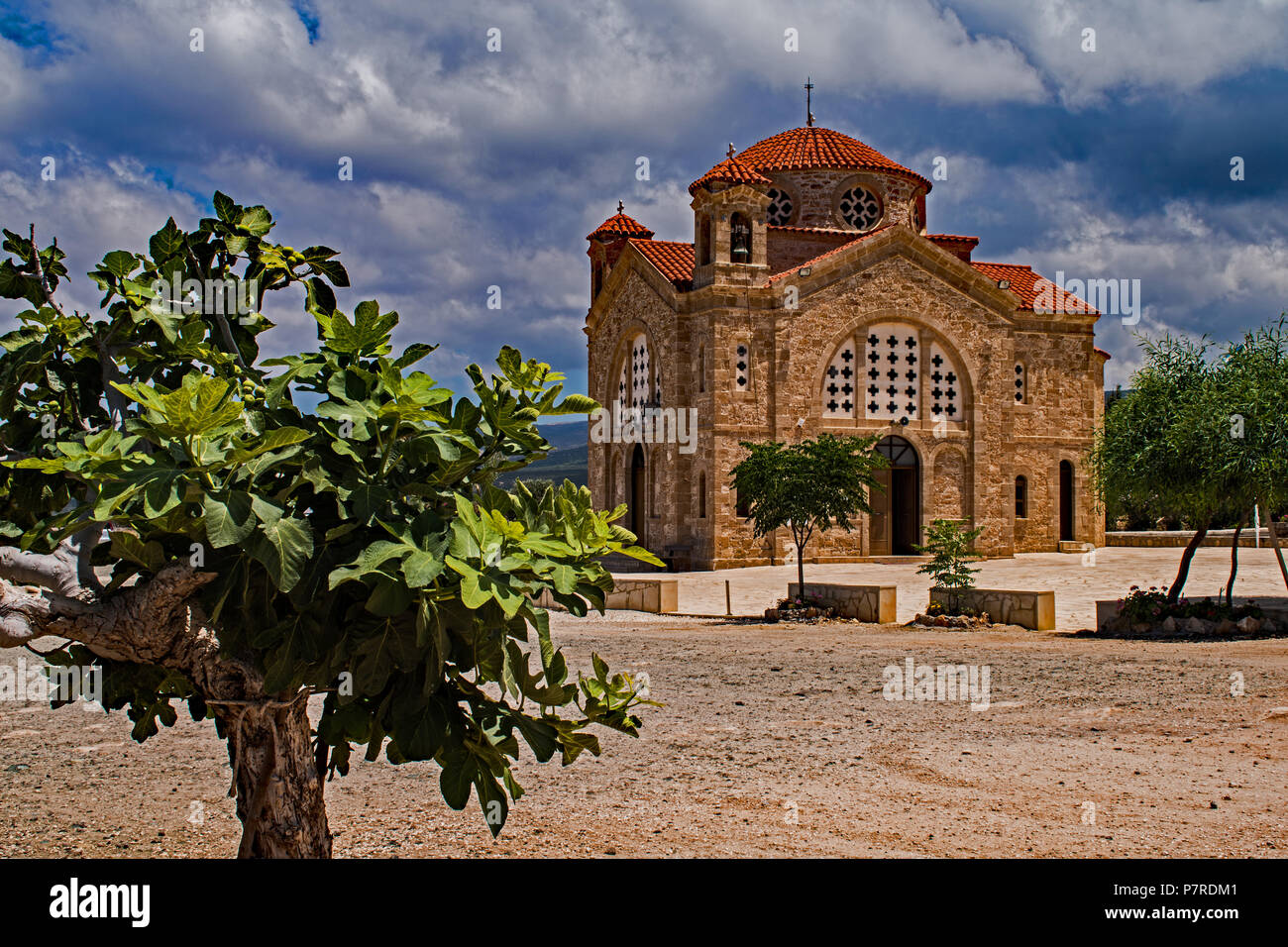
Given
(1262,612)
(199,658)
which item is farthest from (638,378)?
(199,658)

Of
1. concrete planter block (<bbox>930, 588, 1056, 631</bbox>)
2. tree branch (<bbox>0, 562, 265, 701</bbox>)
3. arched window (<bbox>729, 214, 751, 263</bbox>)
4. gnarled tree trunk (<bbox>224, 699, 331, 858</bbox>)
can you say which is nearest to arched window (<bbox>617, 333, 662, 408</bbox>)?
arched window (<bbox>729, 214, 751, 263</bbox>)

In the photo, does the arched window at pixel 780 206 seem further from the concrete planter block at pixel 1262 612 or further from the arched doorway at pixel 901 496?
the concrete planter block at pixel 1262 612

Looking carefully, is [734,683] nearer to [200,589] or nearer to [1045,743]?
[1045,743]

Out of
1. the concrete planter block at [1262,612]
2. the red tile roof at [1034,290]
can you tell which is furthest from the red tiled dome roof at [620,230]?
the concrete planter block at [1262,612]

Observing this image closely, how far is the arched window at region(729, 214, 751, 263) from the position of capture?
30391 mm

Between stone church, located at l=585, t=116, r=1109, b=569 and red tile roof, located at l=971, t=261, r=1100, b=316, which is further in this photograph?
red tile roof, located at l=971, t=261, r=1100, b=316

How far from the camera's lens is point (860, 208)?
34906 millimetres

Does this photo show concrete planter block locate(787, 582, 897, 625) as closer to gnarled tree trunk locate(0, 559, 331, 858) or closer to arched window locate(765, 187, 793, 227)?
gnarled tree trunk locate(0, 559, 331, 858)

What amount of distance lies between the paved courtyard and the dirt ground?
342 inches

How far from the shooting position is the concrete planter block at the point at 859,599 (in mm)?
19000

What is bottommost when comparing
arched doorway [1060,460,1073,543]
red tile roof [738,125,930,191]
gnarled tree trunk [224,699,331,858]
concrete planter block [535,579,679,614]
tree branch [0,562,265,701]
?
concrete planter block [535,579,679,614]

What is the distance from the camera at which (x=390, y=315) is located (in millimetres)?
3285
